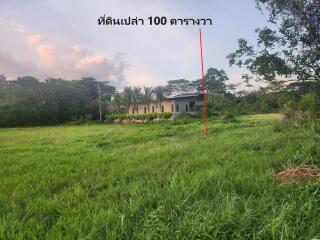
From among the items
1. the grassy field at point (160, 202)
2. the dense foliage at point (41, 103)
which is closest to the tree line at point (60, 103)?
the dense foliage at point (41, 103)

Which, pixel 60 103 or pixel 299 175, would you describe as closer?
pixel 299 175

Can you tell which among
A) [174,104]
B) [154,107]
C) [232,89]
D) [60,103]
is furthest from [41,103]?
[232,89]

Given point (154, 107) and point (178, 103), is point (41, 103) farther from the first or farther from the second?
point (178, 103)

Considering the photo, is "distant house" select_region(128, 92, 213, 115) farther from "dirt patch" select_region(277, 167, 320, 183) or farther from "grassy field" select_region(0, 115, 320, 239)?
"dirt patch" select_region(277, 167, 320, 183)

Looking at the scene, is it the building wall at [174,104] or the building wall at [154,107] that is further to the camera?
the building wall at [154,107]

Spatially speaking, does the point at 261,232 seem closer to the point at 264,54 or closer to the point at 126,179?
the point at 126,179

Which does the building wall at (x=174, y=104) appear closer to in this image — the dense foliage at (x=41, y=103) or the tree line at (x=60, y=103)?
the tree line at (x=60, y=103)

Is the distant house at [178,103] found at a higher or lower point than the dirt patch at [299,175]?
higher

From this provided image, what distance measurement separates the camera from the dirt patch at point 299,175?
3951 millimetres

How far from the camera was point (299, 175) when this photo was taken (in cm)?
409

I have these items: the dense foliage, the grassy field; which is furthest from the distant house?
the grassy field

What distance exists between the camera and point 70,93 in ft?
124

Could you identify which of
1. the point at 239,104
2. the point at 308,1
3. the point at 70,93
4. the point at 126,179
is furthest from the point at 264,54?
the point at 70,93

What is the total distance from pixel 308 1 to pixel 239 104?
31136mm
